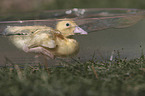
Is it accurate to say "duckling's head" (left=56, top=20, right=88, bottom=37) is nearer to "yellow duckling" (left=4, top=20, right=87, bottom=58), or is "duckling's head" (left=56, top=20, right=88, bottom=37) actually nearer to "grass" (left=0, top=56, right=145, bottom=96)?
"yellow duckling" (left=4, top=20, right=87, bottom=58)

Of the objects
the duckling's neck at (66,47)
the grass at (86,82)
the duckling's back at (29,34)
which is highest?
the duckling's back at (29,34)

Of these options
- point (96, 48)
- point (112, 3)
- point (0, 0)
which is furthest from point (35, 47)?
point (0, 0)

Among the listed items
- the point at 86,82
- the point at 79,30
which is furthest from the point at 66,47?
the point at 86,82

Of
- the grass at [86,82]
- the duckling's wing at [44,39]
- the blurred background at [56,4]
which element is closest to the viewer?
the grass at [86,82]

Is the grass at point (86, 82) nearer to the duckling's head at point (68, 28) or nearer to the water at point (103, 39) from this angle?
the water at point (103, 39)

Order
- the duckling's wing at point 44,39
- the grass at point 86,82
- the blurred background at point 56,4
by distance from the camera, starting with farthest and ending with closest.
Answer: the blurred background at point 56,4 < the duckling's wing at point 44,39 < the grass at point 86,82

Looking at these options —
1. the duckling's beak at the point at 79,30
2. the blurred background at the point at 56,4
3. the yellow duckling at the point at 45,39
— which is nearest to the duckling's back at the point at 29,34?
the yellow duckling at the point at 45,39
